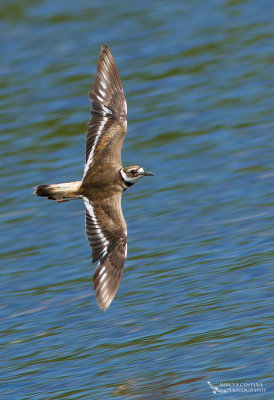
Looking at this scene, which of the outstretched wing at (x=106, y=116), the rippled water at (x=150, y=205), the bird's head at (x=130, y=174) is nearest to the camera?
the rippled water at (x=150, y=205)

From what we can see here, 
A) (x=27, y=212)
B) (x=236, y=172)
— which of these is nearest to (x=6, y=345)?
(x=27, y=212)

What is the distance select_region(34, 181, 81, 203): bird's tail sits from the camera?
30.9ft

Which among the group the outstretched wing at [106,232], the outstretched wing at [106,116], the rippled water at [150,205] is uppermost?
the outstretched wing at [106,116]

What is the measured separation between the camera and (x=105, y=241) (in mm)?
9766

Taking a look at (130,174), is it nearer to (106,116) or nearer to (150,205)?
(106,116)

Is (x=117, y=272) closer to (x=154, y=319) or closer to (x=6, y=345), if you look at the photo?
(x=154, y=319)

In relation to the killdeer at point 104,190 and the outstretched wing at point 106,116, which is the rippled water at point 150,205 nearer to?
the killdeer at point 104,190

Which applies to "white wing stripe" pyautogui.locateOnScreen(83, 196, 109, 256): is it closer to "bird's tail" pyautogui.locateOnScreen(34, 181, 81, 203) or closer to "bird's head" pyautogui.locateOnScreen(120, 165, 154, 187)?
"bird's tail" pyautogui.locateOnScreen(34, 181, 81, 203)

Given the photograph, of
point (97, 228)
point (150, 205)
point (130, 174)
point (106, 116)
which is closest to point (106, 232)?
point (97, 228)

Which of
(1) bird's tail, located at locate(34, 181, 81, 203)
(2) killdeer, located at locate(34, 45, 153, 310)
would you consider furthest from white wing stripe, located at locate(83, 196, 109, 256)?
(1) bird's tail, located at locate(34, 181, 81, 203)

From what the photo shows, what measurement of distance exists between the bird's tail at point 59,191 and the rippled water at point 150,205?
4.68 ft

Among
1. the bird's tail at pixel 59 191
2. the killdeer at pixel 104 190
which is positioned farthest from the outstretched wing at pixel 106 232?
the bird's tail at pixel 59 191

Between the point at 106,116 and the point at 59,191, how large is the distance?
939 millimetres

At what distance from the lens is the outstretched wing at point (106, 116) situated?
9.82 metres
